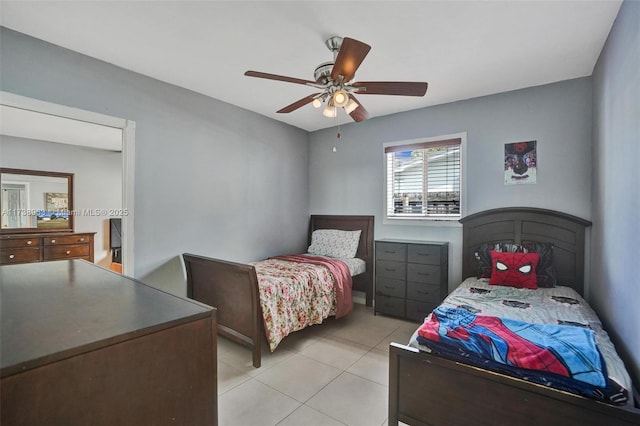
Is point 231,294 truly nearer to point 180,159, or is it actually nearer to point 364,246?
point 180,159

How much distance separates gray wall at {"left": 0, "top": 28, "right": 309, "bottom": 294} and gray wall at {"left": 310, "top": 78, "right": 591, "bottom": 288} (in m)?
1.05

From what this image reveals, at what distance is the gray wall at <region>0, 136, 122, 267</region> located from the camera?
13.8ft

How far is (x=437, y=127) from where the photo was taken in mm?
3730

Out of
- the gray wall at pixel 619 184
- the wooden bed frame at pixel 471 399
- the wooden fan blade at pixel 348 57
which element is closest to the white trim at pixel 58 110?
the wooden fan blade at pixel 348 57

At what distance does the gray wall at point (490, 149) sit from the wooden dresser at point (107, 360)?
323 centimetres

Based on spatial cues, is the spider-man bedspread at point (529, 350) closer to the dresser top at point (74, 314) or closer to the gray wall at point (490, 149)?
the dresser top at point (74, 314)

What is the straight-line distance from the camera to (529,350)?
143cm

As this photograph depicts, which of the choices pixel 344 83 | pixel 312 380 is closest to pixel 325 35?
pixel 344 83

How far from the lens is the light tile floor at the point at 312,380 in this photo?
196 centimetres

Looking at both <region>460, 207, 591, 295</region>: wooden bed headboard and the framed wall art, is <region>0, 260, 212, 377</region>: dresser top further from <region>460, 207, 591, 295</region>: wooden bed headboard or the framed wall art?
the framed wall art

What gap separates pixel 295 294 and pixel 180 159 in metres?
1.85

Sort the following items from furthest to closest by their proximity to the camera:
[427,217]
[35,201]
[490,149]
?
[35,201], [427,217], [490,149]

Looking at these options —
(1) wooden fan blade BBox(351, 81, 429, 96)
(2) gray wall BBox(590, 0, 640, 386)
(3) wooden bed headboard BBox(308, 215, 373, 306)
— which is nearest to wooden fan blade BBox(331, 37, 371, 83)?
(1) wooden fan blade BBox(351, 81, 429, 96)

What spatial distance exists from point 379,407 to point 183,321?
1.75m
